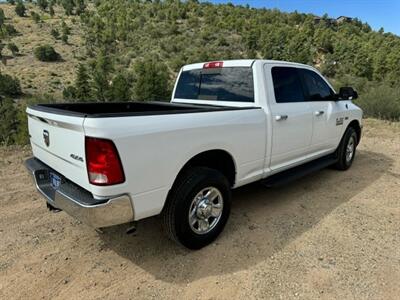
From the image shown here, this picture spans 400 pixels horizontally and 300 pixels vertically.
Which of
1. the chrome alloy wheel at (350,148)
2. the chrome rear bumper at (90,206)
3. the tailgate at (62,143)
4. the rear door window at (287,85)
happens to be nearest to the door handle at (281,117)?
the rear door window at (287,85)

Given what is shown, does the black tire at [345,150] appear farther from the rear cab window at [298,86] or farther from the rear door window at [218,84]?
the rear door window at [218,84]

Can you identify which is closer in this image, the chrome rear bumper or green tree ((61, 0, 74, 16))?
the chrome rear bumper

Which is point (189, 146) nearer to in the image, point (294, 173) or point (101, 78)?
point (294, 173)

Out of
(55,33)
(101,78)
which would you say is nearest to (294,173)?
(101,78)

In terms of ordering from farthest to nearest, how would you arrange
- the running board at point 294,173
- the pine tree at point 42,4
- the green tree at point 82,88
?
the pine tree at point 42,4
the green tree at point 82,88
the running board at point 294,173

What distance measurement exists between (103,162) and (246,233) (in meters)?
1.96

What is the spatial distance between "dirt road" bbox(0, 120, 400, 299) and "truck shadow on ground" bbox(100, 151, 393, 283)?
0.04ft

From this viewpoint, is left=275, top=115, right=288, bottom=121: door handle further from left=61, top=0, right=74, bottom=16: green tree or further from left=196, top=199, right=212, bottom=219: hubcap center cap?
left=61, top=0, right=74, bottom=16: green tree

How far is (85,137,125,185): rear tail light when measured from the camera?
2.37 metres

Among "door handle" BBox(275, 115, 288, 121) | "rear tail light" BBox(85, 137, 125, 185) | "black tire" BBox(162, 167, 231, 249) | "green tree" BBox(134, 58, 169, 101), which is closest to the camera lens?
"rear tail light" BBox(85, 137, 125, 185)

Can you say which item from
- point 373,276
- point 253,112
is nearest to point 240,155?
point 253,112

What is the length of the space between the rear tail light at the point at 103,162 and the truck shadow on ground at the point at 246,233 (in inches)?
43.0

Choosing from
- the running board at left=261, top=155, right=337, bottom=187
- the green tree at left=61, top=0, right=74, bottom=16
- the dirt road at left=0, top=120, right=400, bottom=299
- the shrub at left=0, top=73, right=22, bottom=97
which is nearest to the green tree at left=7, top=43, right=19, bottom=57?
the shrub at left=0, top=73, right=22, bottom=97

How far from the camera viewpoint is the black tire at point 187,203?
295 centimetres
